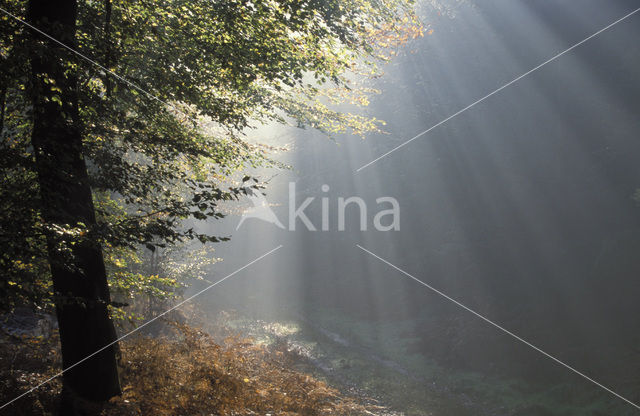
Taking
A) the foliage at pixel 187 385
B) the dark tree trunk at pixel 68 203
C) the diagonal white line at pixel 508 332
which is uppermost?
the dark tree trunk at pixel 68 203

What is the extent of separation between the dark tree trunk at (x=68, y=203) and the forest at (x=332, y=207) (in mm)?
33

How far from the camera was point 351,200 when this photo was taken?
26578mm

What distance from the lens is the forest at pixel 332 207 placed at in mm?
4746

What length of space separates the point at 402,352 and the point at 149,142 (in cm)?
1302

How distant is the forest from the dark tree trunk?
3cm

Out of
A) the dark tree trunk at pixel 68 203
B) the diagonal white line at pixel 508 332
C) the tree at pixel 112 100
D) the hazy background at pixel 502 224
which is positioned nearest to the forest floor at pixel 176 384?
the dark tree trunk at pixel 68 203

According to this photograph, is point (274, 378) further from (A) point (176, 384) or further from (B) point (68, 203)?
(B) point (68, 203)

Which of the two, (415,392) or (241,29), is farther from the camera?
(415,392)

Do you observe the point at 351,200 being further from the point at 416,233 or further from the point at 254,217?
the point at 254,217

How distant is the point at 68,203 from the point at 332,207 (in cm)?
2398

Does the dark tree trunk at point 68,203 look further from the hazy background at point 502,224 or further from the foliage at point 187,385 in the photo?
the hazy background at point 502,224

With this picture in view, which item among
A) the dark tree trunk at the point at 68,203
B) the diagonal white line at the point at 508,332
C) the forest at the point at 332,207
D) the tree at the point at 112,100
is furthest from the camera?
the diagonal white line at the point at 508,332

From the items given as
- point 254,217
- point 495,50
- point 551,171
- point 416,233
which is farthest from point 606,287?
point 254,217

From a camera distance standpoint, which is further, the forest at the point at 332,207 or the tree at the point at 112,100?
the forest at the point at 332,207
